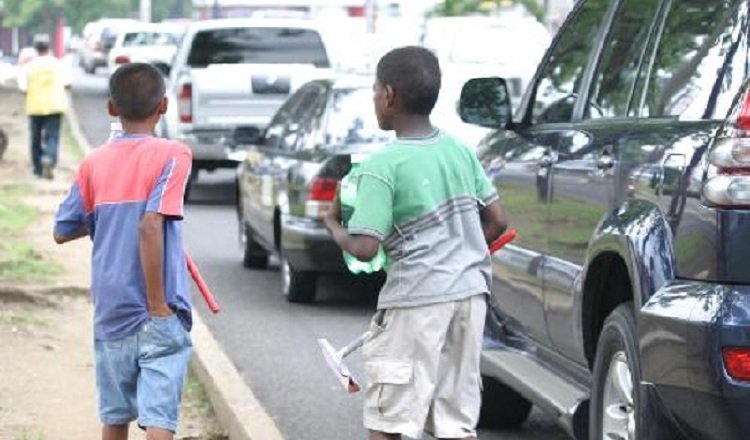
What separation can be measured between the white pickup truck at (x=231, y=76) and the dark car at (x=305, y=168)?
528 cm

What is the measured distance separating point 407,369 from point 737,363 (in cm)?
103

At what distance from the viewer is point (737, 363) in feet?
17.9

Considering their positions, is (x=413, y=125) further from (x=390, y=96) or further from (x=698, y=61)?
(x=698, y=61)

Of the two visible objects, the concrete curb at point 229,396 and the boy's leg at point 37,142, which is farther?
the boy's leg at point 37,142

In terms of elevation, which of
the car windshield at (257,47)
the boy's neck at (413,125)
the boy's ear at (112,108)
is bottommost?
the car windshield at (257,47)

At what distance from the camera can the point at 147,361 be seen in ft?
20.5

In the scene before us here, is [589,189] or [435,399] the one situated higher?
[589,189]

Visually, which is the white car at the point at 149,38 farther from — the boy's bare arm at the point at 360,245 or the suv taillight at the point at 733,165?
the suv taillight at the point at 733,165

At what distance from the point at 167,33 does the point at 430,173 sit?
1825 inches

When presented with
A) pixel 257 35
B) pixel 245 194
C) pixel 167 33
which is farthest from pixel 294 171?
pixel 167 33

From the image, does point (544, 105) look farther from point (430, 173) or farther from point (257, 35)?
point (257, 35)

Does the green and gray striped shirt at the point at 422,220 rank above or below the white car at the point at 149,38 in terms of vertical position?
A: above

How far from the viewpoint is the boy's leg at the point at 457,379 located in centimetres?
598

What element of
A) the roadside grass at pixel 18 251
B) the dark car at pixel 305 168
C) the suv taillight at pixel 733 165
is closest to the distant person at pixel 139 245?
the suv taillight at pixel 733 165
